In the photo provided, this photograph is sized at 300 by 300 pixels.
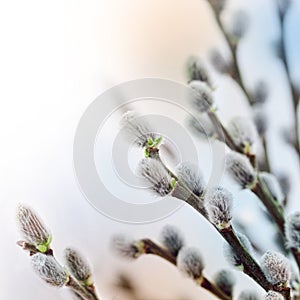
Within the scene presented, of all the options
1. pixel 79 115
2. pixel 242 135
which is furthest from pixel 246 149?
pixel 79 115

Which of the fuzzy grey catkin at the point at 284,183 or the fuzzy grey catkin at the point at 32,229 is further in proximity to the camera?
the fuzzy grey catkin at the point at 284,183

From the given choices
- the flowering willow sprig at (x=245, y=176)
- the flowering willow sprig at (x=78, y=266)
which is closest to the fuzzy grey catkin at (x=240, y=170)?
the flowering willow sprig at (x=245, y=176)

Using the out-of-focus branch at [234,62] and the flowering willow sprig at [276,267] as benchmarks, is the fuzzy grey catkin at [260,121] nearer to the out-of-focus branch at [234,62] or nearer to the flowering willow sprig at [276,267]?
the out-of-focus branch at [234,62]

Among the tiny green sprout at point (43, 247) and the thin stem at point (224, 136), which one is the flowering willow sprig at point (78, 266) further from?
the thin stem at point (224, 136)

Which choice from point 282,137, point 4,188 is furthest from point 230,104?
point 4,188

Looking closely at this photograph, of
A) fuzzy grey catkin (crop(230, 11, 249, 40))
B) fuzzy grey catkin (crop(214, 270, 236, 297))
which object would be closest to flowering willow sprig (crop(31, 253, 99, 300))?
fuzzy grey catkin (crop(214, 270, 236, 297))

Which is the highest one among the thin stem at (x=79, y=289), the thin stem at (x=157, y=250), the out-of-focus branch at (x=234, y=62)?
the out-of-focus branch at (x=234, y=62)

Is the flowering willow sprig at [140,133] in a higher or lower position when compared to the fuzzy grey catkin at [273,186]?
lower
